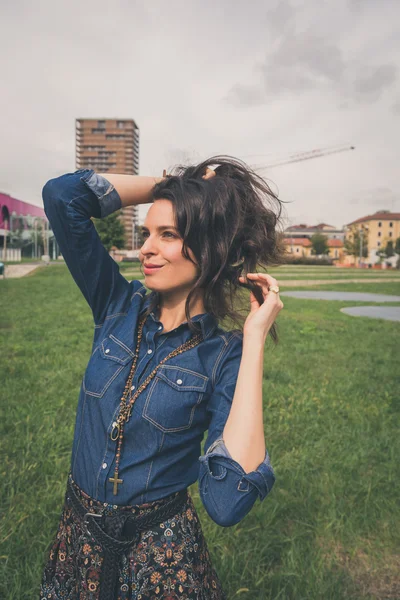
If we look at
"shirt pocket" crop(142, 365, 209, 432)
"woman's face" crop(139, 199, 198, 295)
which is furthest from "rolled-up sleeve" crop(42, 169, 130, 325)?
Result: "shirt pocket" crop(142, 365, 209, 432)

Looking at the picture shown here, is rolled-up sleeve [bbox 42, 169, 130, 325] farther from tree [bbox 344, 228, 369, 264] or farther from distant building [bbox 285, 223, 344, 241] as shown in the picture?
distant building [bbox 285, 223, 344, 241]

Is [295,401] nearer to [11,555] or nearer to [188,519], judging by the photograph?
[11,555]

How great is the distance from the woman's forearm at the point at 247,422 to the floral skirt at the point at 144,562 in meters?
0.39

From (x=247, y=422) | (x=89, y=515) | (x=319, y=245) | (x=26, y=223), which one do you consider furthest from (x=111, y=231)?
(x=319, y=245)

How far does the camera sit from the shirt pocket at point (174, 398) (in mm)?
1427

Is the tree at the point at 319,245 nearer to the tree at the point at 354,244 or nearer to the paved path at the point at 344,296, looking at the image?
the tree at the point at 354,244

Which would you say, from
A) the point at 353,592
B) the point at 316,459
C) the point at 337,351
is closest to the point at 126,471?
the point at 353,592

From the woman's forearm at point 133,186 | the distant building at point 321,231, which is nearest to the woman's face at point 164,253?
the woman's forearm at point 133,186

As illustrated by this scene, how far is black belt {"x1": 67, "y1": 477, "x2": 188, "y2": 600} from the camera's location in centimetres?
138

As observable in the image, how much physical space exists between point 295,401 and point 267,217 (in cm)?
348

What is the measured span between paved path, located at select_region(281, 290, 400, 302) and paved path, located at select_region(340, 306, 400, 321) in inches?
77.7

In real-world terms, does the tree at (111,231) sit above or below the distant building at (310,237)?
below

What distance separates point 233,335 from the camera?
1.59 metres

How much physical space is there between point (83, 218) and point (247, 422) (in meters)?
0.87
